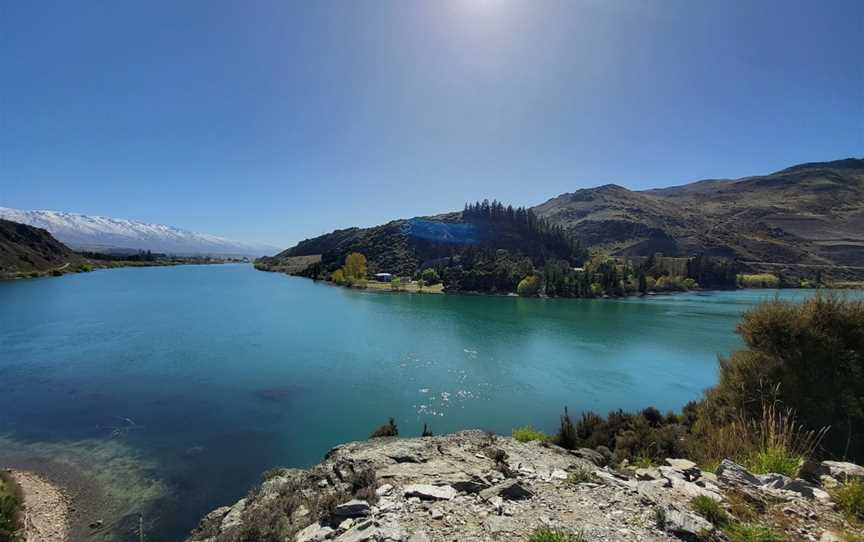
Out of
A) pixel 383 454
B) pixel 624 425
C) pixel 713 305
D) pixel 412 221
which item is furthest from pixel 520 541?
pixel 412 221

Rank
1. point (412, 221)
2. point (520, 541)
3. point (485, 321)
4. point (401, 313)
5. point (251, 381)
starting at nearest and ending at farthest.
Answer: point (520, 541) → point (251, 381) → point (485, 321) → point (401, 313) → point (412, 221)

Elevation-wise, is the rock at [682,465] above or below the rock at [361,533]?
above

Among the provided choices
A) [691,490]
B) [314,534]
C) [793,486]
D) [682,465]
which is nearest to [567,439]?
[682,465]

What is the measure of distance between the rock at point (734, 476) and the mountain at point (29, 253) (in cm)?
11856

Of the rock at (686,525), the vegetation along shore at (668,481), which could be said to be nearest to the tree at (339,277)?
the vegetation along shore at (668,481)

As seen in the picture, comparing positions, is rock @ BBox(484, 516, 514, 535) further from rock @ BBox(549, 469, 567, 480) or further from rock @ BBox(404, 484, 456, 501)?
rock @ BBox(549, 469, 567, 480)

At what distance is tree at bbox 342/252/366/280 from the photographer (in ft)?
339

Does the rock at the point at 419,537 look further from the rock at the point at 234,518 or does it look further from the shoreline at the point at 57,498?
the shoreline at the point at 57,498

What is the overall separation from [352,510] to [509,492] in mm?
2477

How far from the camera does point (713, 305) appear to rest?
74.8 meters

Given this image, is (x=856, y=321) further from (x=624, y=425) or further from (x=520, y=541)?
(x=520, y=541)

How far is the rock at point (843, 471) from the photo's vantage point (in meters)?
5.46

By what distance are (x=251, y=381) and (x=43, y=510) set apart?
541 inches

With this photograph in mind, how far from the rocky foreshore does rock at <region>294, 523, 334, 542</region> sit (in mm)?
19
